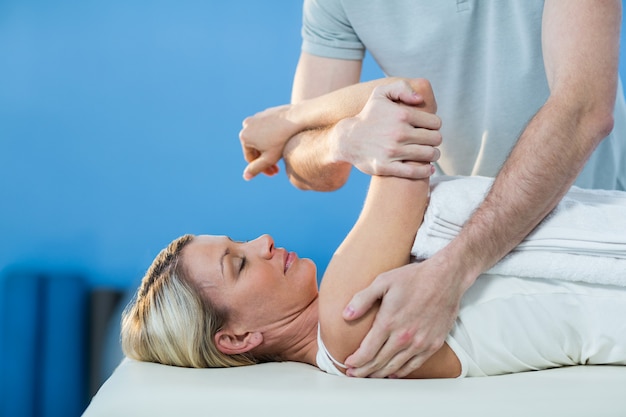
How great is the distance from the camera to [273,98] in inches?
121

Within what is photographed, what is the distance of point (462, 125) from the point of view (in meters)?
1.92

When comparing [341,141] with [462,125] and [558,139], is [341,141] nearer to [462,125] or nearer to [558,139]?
[558,139]

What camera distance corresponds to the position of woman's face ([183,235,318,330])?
57.2 inches

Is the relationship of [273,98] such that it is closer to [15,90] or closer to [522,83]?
[15,90]

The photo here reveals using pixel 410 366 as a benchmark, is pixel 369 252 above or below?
above

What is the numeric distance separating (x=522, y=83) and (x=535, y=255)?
0.64 meters

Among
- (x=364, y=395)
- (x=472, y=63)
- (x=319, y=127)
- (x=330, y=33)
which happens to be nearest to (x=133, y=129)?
(x=330, y=33)

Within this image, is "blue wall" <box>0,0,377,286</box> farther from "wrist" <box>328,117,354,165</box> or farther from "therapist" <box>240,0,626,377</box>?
"wrist" <box>328,117,354,165</box>

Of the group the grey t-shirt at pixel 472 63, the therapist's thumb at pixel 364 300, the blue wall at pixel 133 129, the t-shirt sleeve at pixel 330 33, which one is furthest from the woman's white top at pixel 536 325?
the blue wall at pixel 133 129

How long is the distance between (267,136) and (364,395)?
87 centimetres

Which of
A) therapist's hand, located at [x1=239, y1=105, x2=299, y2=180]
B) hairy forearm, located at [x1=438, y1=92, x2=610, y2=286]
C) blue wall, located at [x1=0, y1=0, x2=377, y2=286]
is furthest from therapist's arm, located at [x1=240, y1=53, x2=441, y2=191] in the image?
blue wall, located at [x1=0, y1=0, x2=377, y2=286]

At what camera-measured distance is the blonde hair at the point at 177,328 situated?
1.45m

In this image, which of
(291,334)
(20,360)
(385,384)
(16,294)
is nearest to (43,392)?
(20,360)

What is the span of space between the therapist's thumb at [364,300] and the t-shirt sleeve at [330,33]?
3.20 ft
